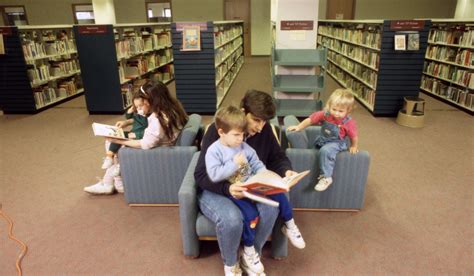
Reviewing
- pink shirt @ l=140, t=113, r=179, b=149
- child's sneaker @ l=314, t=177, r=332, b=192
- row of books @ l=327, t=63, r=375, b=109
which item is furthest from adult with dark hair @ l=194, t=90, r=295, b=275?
row of books @ l=327, t=63, r=375, b=109

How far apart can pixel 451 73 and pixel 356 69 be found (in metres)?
1.86

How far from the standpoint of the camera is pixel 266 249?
8.11ft

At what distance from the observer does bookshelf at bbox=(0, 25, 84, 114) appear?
5.92 m

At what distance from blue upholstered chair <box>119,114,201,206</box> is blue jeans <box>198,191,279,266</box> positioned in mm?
748

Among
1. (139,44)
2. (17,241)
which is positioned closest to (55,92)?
(139,44)

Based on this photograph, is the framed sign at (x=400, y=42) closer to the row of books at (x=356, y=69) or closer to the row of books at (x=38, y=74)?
the row of books at (x=356, y=69)

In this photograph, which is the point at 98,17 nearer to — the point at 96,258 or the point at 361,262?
the point at 96,258

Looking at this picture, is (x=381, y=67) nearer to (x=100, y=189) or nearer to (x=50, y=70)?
(x=100, y=189)

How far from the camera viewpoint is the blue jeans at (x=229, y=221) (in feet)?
6.49

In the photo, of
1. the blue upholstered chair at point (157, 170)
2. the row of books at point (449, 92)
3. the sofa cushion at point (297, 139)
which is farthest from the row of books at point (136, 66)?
the row of books at point (449, 92)

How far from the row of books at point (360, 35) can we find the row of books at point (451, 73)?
177 centimetres

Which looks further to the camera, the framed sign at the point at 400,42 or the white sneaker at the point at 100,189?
the framed sign at the point at 400,42

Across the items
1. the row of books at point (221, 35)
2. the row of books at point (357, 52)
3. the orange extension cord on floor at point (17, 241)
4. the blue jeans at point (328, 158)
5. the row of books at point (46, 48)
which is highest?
the row of books at point (221, 35)

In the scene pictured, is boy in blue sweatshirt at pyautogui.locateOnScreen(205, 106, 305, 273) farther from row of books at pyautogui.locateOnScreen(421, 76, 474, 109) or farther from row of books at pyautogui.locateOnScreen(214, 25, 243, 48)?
row of books at pyautogui.locateOnScreen(421, 76, 474, 109)
